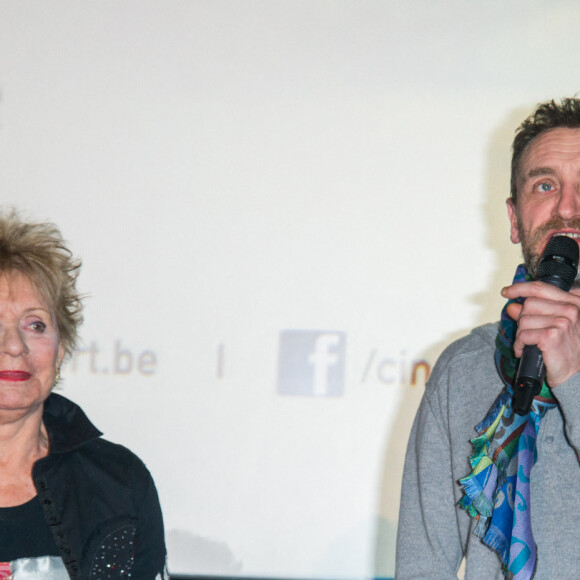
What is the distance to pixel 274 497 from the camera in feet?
9.57

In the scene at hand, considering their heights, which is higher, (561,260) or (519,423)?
(561,260)

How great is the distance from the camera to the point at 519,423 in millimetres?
1590

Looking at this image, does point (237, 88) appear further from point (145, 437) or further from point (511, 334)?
point (511, 334)

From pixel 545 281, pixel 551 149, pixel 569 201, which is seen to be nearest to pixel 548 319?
pixel 545 281

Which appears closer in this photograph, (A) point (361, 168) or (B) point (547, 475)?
(B) point (547, 475)

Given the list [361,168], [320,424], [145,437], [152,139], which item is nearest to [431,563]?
[320,424]

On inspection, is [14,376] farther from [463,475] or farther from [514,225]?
[514,225]

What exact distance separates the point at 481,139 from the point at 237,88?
0.94 meters

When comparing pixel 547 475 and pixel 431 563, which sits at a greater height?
pixel 547 475

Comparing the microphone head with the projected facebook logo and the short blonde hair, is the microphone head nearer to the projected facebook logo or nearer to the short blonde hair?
the short blonde hair

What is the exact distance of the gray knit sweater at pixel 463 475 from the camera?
1517mm

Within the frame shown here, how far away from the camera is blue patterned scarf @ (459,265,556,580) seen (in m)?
1.53

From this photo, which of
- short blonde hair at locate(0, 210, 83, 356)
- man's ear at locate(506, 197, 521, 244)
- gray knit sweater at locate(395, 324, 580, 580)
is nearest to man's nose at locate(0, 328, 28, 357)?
short blonde hair at locate(0, 210, 83, 356)

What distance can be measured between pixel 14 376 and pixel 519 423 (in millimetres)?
1087
